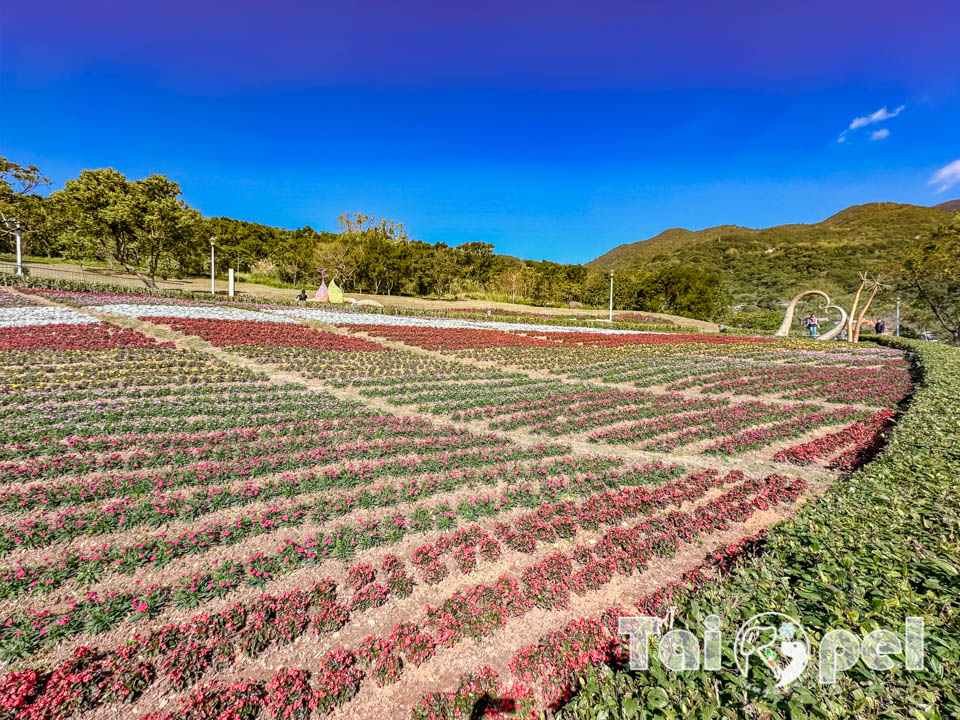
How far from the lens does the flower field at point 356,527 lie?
125 inches

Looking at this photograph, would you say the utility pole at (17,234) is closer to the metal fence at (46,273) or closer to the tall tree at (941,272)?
the metal fence at (46,273)

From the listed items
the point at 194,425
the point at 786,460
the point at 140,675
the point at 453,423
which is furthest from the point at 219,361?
the point at 786,460

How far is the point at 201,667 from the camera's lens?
3.18 m

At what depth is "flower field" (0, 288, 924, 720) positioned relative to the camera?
10.4ft

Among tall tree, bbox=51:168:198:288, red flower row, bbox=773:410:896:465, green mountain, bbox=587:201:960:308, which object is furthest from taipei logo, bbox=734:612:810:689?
green mountain, bbox=587:201:960:308

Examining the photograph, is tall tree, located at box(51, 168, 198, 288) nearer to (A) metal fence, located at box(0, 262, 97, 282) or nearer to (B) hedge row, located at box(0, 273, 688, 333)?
(B) hedge row, located at box(0, 273, 688, 333)

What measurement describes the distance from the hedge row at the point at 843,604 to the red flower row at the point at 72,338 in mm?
20593

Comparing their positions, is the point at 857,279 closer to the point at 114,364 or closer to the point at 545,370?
the point at 545,370

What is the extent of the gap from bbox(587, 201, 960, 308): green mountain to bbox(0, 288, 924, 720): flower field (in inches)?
2589

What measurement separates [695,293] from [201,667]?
74276 mm

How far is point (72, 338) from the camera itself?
16828mm

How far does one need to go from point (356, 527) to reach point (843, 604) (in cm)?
471

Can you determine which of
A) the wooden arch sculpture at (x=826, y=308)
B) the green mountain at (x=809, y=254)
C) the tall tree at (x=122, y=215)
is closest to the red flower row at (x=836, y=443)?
the wooden arch sculpture at (x=826, y=308)

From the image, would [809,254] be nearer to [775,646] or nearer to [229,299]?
[229,299]
